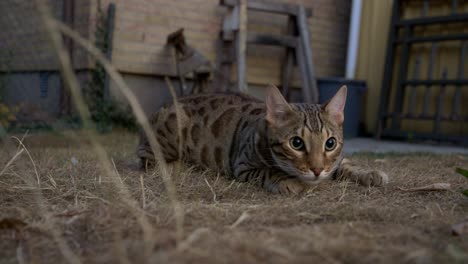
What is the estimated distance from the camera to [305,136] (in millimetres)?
3039

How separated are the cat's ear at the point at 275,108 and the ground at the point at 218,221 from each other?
0.47 meters

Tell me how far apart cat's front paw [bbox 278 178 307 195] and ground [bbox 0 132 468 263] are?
0.06 m

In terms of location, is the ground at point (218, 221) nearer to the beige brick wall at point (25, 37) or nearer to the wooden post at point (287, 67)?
the beige brick wall at point (25, 37)

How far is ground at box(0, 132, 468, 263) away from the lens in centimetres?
166

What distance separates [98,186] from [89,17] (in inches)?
182

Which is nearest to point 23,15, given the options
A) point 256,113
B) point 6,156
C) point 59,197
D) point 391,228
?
point 6,156

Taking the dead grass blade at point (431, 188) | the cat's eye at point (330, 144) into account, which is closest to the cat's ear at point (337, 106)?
the cat's eye at point (330, 144)

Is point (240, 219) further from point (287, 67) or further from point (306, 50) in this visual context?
point (287, 67)

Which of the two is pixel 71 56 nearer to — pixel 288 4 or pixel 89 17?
pixel 89 17

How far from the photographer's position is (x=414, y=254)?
1.63 metres

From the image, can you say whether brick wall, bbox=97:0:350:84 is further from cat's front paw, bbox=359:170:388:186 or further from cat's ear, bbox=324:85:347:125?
cat's front paw, bbox=359:170:388:186

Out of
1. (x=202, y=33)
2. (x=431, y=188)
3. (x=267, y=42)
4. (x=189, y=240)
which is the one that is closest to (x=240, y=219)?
(x=189, y=240)

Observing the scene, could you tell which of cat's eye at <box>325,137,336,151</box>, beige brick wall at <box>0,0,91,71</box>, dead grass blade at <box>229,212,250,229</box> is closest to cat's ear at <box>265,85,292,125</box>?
cat's eye at <box>325,137,336,151</box>

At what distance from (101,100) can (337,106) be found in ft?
15.1
